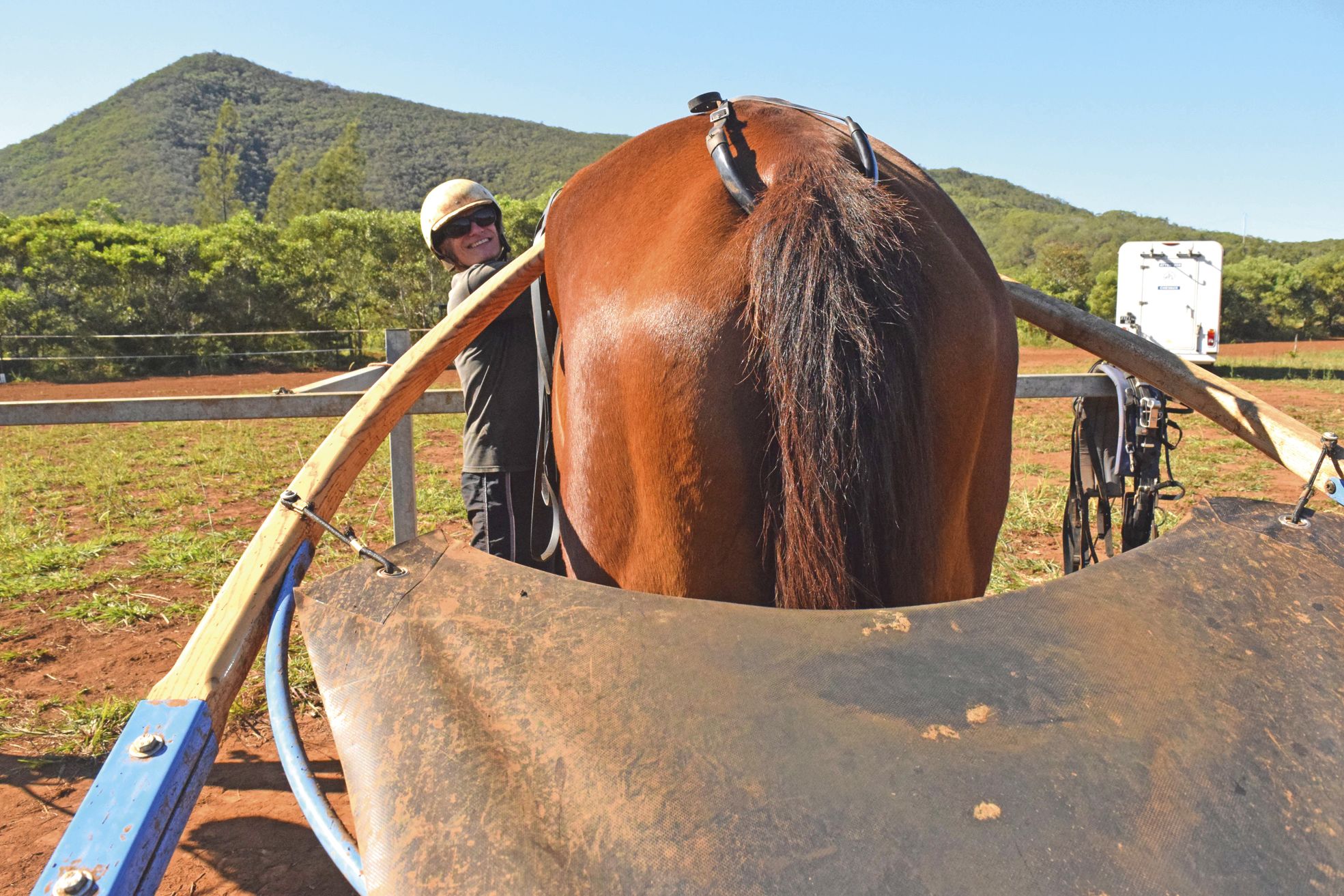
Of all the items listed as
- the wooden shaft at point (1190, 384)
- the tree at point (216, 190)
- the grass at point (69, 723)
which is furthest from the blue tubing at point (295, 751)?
the tree at point (216, 190)

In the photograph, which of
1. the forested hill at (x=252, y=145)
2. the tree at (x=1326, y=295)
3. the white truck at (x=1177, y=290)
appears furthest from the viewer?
the forested hill at (x=252, y=145)

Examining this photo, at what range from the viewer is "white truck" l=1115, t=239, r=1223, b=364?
17.6 meters

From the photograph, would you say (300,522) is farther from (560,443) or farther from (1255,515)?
(1255,515)

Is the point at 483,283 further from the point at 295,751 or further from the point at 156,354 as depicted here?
the point at 156,354

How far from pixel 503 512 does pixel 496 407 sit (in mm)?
402

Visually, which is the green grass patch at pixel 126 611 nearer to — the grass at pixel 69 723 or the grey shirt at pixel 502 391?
the grass at pixel 69 723

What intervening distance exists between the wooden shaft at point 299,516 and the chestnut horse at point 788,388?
1.27ft

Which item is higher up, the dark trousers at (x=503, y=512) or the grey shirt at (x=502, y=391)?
the grey shirt at (x=502, y=391)

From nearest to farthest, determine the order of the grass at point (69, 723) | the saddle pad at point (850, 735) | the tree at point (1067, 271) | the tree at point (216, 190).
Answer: the saddle pad at point (850, 735) → the grass at point (69, 723) → the tree at point (1067, 271) → the tree at point (216, 190)

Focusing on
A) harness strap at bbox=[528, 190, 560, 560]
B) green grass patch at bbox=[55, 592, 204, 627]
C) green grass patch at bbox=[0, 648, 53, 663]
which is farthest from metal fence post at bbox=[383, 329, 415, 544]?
green grass patch at bbox=[0, 648, 53, 663]

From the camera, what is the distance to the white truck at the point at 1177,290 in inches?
695

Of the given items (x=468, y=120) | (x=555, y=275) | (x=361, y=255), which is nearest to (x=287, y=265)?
(x=361, y=255)

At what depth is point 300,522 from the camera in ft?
5.07

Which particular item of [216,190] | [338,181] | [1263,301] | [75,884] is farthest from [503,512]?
[216,190]
